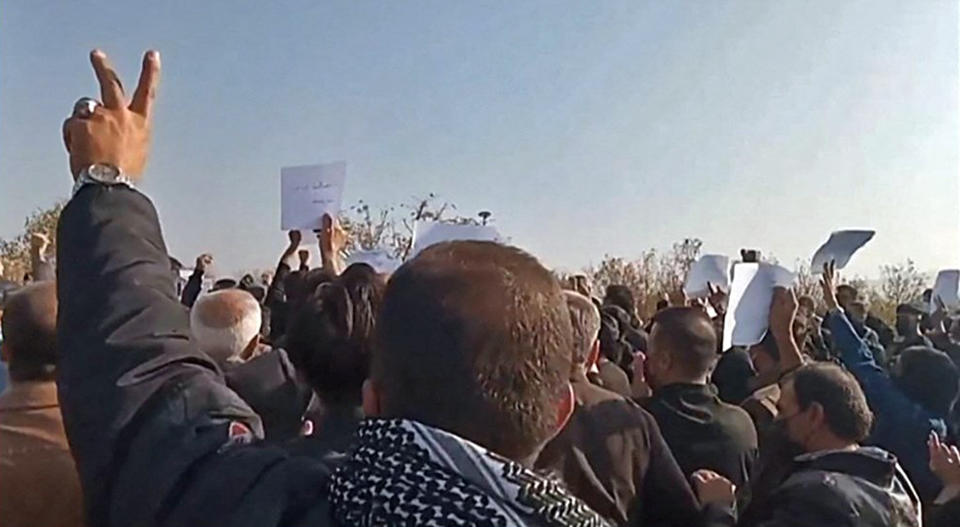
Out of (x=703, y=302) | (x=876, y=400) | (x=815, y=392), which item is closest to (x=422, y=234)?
(x=876, y=400)

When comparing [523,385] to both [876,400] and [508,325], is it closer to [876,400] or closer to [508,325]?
[508,325]

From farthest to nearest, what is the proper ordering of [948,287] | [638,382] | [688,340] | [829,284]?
[948,287] → [829,284] → [638,382] → [688,340]

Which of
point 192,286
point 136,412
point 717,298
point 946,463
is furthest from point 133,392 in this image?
point 717,298

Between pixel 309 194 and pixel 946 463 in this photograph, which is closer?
pixel 946 463

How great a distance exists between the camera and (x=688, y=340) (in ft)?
12.0

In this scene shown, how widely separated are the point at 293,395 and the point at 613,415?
0.90m

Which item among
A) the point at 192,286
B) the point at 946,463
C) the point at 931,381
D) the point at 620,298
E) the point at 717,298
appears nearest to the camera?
the point at 946,463

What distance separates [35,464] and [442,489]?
5.47 feet

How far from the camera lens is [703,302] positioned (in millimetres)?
8430

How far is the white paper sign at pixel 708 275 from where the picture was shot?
8.39 m

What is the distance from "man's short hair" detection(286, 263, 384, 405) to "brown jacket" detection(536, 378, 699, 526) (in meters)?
0.77

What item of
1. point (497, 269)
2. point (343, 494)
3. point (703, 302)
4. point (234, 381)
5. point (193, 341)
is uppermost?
point (497, 269)

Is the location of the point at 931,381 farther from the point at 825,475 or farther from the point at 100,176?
the point at 100,176

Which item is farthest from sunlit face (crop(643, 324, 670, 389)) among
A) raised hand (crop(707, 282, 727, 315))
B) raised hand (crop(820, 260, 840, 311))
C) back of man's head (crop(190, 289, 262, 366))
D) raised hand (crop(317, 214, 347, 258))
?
raised hand (crop(707, 282, 727, 315))
